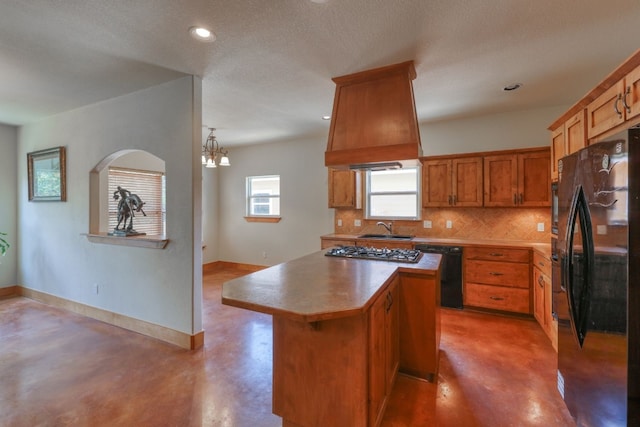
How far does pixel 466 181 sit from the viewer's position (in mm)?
3943

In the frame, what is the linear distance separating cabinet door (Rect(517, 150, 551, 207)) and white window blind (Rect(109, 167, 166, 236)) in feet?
17.1

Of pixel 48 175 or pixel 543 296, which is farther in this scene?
pixel 48 175

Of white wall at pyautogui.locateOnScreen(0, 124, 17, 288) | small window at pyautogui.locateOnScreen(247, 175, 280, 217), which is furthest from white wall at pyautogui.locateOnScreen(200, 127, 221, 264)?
white wall at pyautogui.locateOnScreen(0, 124, 17, 288)

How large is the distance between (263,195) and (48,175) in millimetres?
3325

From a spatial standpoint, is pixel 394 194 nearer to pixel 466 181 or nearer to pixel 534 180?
pixel 466 181

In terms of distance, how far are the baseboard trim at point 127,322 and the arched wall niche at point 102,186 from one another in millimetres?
1001

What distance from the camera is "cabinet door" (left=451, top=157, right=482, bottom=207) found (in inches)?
153

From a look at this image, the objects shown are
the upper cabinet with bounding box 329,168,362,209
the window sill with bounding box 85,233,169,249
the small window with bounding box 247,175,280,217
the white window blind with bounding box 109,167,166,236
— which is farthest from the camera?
the small window with bounding box 247,175,280,217

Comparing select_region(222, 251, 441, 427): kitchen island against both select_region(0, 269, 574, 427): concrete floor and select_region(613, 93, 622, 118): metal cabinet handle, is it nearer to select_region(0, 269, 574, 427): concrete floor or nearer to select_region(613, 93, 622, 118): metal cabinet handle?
select_region(0, 269, 574, 427): concrete floor

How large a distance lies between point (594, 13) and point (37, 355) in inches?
206

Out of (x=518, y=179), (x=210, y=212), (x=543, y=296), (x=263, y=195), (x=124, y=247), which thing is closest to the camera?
(x=543, y=296)

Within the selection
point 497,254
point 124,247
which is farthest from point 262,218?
point 497,254

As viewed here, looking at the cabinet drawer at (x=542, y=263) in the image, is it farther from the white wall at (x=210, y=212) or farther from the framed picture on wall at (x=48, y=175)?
the framed picture on wall at (x=48, y=175)

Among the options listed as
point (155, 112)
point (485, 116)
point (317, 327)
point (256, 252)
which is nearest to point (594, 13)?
point (485, 116)
